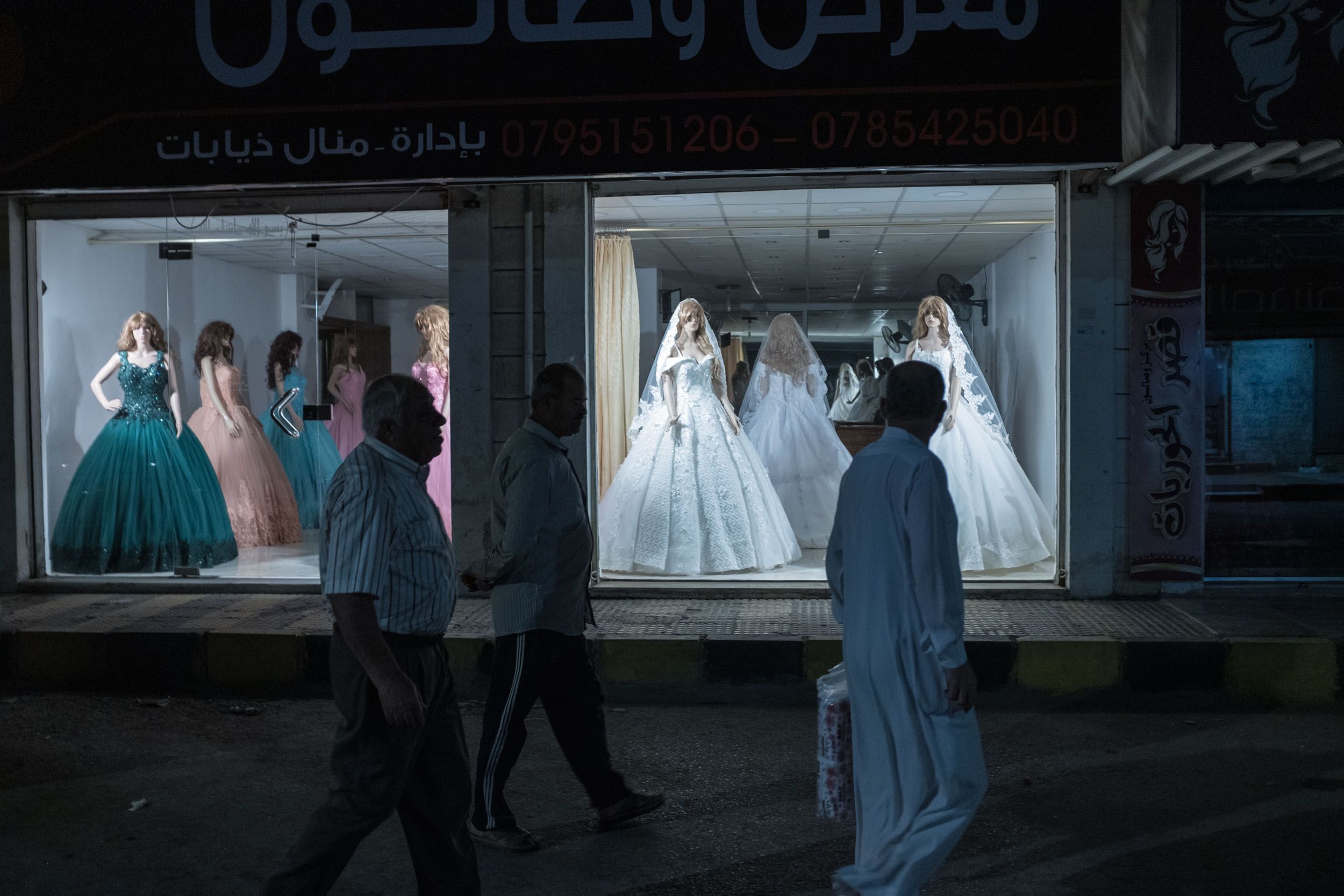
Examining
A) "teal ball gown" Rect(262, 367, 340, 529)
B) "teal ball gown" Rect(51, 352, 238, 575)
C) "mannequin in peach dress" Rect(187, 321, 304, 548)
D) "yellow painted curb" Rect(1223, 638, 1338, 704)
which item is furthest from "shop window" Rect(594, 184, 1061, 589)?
"teal ball gown" Rect(51, 352, 238, 575)

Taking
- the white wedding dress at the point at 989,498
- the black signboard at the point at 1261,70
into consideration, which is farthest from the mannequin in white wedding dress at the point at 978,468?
the black signboard at the point at 1261,70

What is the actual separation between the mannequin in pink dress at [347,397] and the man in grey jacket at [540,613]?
590cm

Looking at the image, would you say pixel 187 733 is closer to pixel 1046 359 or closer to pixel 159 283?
pixel 159 283

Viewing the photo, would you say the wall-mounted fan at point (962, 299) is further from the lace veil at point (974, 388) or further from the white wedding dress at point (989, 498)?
the white wedding dress at point (989, 498)

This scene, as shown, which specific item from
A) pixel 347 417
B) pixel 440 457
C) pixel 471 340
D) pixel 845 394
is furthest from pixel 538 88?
pixel 845 394

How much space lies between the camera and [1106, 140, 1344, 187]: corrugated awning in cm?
609

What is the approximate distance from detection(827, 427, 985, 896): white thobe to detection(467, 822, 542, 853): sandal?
1249 mm

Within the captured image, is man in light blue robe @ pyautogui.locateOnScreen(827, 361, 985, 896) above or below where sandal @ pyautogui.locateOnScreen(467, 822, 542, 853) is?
above

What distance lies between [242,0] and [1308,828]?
6.56 m

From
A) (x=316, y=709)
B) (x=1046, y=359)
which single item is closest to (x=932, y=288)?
(x=1046, y=359)

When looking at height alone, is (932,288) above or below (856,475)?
above

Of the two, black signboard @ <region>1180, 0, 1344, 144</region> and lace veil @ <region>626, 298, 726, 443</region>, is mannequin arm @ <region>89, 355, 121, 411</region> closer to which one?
lace veil @ <region>626, 298, 726, 443</region>

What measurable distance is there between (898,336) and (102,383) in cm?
629

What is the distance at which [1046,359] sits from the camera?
9227mm
